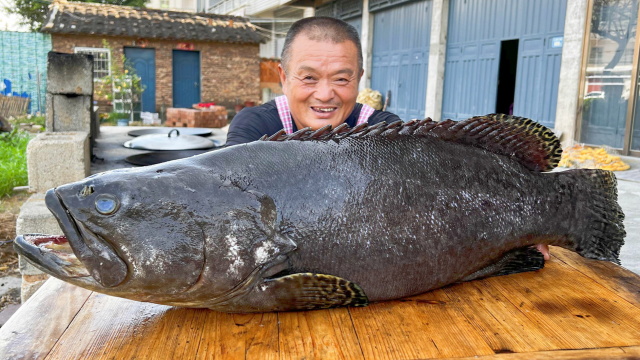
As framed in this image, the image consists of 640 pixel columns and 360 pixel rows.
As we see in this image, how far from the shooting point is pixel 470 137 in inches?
76.3

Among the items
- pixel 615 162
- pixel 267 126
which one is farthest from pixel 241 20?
pixel 267 126

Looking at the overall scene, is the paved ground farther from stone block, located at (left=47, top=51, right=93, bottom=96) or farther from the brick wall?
the brick wall

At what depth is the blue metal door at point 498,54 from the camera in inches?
340

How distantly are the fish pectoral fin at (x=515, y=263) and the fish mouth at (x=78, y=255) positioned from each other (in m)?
1.33

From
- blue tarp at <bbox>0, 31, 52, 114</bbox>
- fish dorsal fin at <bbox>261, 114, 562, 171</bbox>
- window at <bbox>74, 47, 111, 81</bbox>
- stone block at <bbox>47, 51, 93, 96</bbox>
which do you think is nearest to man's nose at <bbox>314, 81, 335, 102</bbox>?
fish dorsal fin at <bbox>261, 114, 562, 171</bbox>

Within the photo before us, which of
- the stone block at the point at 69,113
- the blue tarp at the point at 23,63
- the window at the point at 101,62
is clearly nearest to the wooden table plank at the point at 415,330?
the stone block at the point at 69,113

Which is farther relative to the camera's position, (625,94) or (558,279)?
(625,94)

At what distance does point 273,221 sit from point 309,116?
4.23 feet

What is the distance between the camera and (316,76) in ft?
8.60

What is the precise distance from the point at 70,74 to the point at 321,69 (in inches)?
149

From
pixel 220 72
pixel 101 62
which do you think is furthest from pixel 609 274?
pixel 101 62

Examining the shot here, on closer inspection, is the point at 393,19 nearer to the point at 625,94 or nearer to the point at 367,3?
the point at 367,3

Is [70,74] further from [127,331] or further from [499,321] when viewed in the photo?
[499,321]

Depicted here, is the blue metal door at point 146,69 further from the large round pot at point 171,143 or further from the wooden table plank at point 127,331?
the wooden table plank at point 127,331
